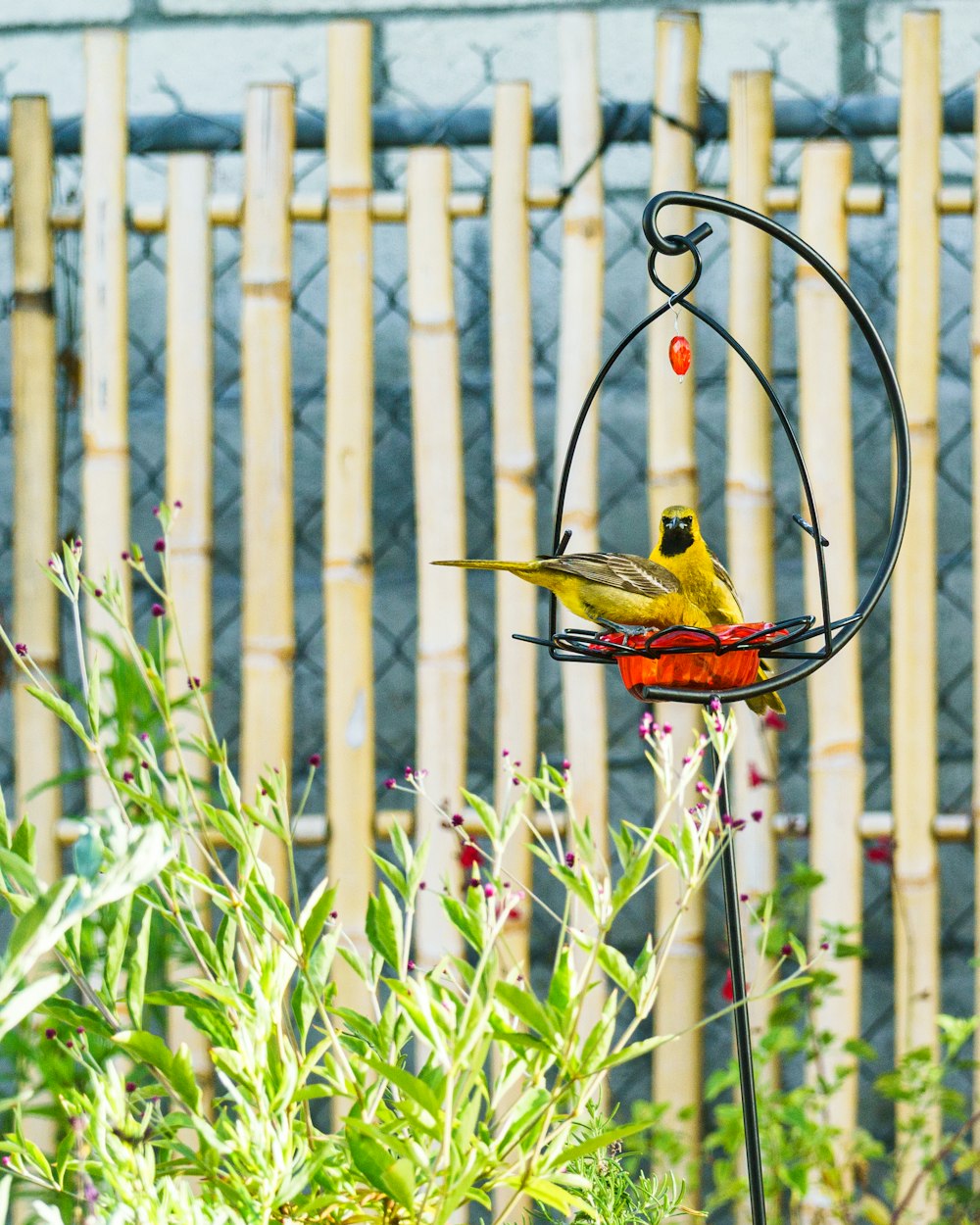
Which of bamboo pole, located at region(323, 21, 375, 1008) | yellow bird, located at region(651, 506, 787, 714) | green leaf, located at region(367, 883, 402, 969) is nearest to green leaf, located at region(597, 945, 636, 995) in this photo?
green leaf, located at region(367, 883, 402, 969)

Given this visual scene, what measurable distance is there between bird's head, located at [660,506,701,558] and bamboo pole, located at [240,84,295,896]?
2.77 ft

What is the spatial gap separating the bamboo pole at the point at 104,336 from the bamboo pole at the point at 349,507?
296 millimetres

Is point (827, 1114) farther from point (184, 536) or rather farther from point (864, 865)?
point (184, 536)

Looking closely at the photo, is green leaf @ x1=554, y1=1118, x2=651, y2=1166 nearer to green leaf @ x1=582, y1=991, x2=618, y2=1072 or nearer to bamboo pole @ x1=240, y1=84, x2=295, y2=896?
green leaf @ x1=582, y1=991, x2=618, y2=1072

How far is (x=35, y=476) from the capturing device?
68.2 inches

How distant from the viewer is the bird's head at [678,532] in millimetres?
984

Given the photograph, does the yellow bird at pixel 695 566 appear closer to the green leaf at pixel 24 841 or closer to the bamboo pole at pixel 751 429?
the green leaf at pixel 24 841

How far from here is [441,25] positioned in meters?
2.11

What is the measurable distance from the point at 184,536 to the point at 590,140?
2.61ft

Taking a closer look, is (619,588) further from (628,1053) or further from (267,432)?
(267,432)

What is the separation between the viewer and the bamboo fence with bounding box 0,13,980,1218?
1684 mm

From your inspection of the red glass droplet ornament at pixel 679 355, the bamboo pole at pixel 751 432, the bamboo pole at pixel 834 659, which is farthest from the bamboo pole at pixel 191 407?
the red glass droplet ornament at pixel 679 355

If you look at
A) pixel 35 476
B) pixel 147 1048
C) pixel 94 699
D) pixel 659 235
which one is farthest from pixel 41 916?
pixel 35 476

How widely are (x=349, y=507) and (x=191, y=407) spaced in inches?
10.4
